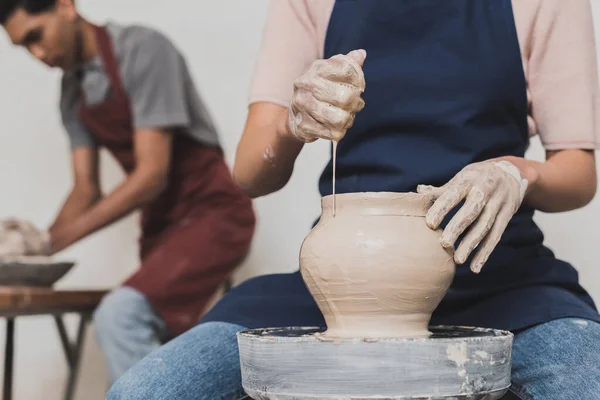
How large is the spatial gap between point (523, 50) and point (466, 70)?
0.37ft

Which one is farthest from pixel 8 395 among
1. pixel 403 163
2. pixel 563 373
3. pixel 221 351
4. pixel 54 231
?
pixel 563 373

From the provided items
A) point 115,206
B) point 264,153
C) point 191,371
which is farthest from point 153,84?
point 191,371

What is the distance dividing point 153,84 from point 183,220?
437 mm

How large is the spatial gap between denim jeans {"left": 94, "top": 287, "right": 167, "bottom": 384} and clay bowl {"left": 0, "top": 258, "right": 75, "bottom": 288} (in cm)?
25

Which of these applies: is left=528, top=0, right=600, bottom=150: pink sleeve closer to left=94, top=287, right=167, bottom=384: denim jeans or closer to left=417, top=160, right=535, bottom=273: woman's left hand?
left=417, top=160, right=535, bottom=273: woman's left hand

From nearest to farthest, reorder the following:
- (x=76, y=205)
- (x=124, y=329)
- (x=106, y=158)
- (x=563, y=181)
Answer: (x=563, y=181), (x=124, y=329), (x=76, y=205), (x=106, y=158)

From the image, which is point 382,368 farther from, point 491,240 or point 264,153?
point 264,153

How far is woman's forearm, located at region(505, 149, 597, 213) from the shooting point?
1.04 metres

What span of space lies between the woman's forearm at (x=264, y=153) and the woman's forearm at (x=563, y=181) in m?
0.36

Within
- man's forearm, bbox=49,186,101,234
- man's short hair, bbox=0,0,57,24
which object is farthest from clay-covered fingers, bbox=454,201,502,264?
man's forearm, bbox=49,186,101,234

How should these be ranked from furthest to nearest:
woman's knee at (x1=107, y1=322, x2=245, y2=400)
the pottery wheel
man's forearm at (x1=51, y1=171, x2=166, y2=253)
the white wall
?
the white wall
man's forearm at (x1=51, y1=171, x2=166, y2=253)
woman's knee at (x1=107, y1=322, x2=245, y2=400)
the pottery wheel

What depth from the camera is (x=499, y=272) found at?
102 cm

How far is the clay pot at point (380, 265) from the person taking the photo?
797 mm

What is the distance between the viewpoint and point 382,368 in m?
0.69
